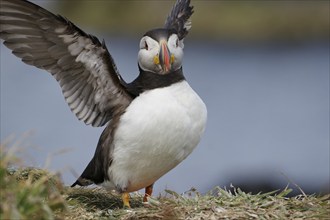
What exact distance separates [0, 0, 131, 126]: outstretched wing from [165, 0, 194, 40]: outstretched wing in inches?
34.4

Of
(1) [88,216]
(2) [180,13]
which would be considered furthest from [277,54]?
(1) [88,216]

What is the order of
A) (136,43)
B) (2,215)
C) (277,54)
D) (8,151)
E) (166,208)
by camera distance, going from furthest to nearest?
1. (277,54)
2. (136,43)
3. (166,208)
4. (8,151)
5. (2,215)

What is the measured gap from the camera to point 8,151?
Result: 6.29 meters

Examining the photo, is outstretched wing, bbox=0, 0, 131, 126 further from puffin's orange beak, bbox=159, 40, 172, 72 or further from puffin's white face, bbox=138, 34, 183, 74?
puffin's orange beak, bbox=159, 40, 172, 72

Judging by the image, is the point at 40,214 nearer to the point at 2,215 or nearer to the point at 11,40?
the point at 2,215

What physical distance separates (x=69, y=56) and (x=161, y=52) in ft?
2.31

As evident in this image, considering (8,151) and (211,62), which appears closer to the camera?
(8,151)

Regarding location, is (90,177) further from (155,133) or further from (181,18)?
(181,18)

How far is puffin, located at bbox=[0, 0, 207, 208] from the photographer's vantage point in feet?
24.1

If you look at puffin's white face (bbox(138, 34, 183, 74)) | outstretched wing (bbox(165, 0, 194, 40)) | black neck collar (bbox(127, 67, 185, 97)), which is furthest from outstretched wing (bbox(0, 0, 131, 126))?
outstretched wing (bbox(165, 0, 194, 40))

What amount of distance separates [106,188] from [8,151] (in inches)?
64.1

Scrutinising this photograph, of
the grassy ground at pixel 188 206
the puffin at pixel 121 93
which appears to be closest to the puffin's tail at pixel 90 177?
the puffin at pixel 121 93

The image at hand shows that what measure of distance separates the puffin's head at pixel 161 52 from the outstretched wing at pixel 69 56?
0.26m

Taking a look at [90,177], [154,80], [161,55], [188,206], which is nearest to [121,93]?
[154,80]
